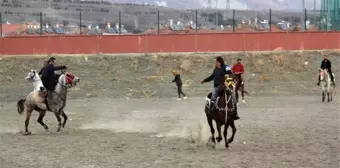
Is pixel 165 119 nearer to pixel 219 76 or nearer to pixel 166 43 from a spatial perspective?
pixel 219 76

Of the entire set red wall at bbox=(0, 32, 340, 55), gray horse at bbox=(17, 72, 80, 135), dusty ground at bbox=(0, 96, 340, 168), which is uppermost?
red wall at bbox=(0, 32, 340, 55)

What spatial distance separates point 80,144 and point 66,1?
105 m

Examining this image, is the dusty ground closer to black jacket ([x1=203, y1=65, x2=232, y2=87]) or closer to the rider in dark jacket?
the rider in dark jacket

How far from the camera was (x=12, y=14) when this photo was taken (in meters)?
95.8

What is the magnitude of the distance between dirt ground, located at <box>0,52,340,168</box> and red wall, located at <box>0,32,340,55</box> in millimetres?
1380

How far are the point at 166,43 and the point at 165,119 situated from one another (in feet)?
74.4

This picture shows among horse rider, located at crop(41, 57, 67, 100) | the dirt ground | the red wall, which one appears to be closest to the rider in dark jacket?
horse rider, located at crop(41, 57, 67, 100)

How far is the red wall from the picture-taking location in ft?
141

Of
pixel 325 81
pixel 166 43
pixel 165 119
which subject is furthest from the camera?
pixel 166 43

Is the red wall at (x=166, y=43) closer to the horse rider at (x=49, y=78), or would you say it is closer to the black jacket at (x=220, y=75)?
the horse rider at (x=49, y=78)

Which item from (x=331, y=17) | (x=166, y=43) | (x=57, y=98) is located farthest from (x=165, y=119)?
(x=331, y=17)

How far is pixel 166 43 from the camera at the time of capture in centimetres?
4362

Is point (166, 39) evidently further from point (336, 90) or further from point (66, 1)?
point (66, 1)

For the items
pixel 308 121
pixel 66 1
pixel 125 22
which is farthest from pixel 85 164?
pixel 66 1
